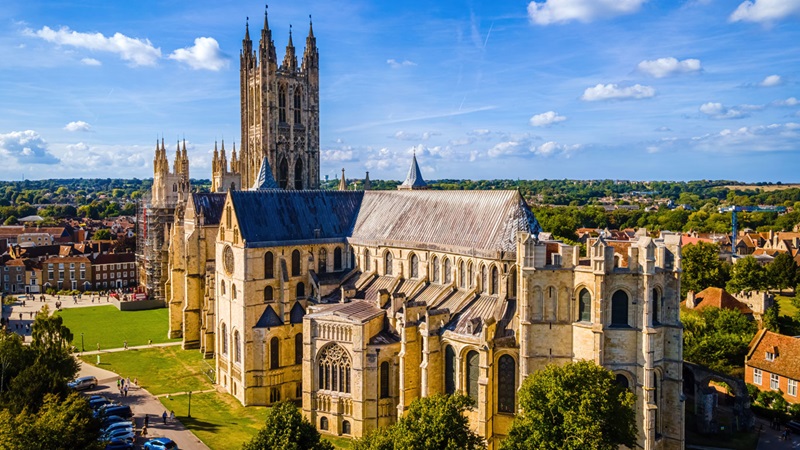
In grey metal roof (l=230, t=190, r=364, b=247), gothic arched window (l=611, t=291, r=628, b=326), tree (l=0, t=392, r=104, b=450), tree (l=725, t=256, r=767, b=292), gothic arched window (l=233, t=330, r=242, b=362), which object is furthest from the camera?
tree (l=725, t=256, r=767, b=292)

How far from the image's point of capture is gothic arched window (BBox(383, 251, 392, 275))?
5384cm

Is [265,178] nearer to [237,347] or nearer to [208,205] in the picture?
[208,205]

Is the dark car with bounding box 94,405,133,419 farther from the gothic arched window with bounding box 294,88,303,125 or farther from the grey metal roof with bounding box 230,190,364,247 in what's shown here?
the gothic arched window with bounding box 294,88,303,125

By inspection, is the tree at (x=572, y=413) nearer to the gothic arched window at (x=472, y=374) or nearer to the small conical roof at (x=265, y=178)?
the gothic arched window at (x=472, y=374)

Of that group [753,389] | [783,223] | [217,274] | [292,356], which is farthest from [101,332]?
[783,223]

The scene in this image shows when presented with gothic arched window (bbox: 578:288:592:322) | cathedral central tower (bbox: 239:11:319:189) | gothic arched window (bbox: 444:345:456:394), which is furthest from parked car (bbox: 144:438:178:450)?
cathedral central tower (bbox: 239:11:319:189)

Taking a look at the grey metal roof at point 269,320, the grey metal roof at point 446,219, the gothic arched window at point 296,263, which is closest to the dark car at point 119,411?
the grey metal roof at point 269,320

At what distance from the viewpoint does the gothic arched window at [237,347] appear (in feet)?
173

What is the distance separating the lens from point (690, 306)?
78000 millimetres

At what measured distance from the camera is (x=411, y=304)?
44.4 m

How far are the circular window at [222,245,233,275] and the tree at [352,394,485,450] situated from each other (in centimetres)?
2685

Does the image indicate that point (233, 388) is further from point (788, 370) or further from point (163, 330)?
point (788, 370)

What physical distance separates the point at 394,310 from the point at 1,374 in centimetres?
2620

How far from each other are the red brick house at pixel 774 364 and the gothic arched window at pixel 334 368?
119ft
